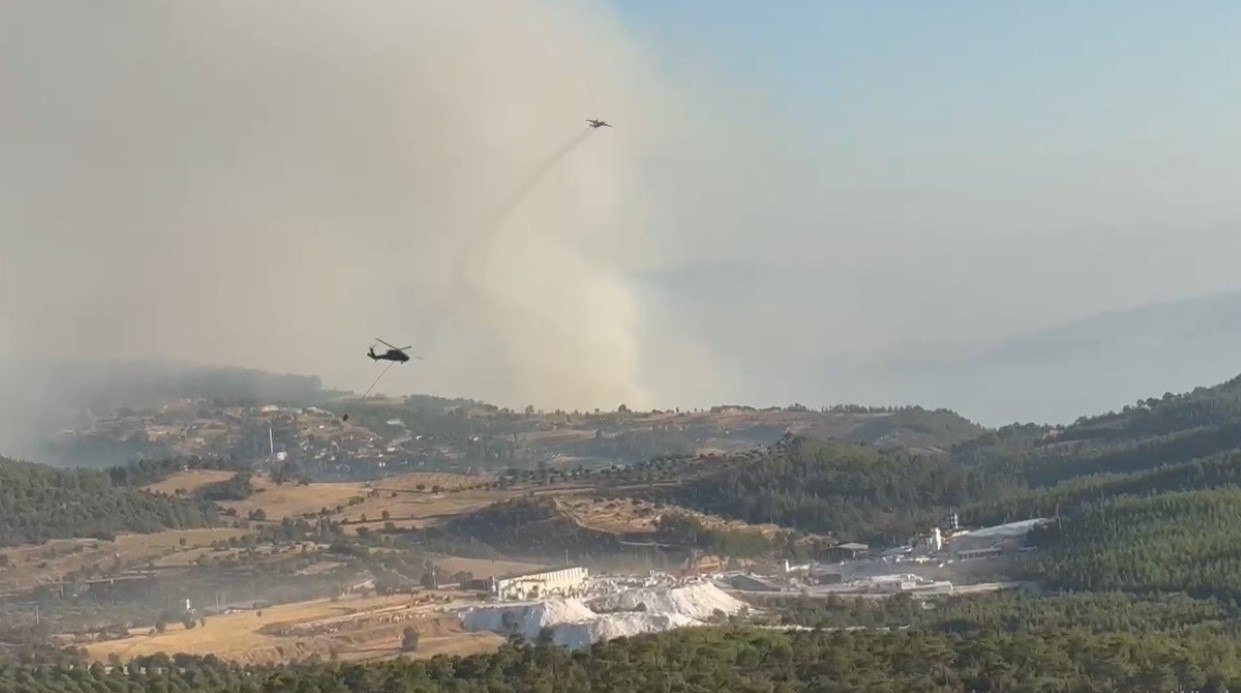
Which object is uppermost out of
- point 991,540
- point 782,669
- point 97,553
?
point 97,553

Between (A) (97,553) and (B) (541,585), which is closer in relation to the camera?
(B) (541,585)

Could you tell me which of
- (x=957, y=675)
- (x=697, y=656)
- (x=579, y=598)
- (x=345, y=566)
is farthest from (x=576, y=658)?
(x=345, y=566)

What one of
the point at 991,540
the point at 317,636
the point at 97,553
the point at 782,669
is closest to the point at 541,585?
the point at 317,636

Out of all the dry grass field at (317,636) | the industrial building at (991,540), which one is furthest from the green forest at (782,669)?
the industrial building at (991,540)

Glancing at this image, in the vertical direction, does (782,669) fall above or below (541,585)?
below

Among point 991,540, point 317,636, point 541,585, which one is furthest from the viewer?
point 991,540

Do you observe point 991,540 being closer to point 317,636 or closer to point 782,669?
point 317,636

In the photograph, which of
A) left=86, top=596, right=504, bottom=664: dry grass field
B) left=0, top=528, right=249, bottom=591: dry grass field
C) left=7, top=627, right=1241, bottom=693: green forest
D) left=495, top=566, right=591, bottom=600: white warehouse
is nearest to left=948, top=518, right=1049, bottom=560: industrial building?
left=495, top=566, right=591, bottom=600: white warehouse

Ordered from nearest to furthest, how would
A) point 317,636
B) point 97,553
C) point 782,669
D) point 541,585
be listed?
point 782,669, point 317,636, point 541,585, point 97,553
